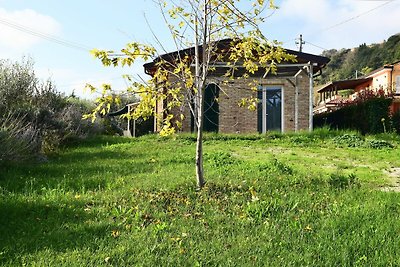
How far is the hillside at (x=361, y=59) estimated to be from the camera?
55.0 meters

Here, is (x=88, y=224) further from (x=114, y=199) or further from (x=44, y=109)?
(x=44, y=109)

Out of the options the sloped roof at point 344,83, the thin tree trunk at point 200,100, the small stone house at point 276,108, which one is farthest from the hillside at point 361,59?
the thin tree trunk at point 200,100

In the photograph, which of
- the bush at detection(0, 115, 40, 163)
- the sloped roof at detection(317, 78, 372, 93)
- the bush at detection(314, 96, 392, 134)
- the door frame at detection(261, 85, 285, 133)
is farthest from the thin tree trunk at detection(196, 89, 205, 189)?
the sloped roof at detection(317, 78, 372, 93)

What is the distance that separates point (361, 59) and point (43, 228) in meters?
63.9

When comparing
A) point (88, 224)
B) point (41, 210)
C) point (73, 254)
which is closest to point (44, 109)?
point (41, 210)

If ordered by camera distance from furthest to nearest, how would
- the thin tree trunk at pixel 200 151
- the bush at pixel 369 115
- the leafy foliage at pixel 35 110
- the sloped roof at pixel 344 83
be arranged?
the sloped roof at pixel 344 83
the bush at pixel 369 115
the leafy foliage at pixel 35 110
the thin tree trunk at pixel 200 151

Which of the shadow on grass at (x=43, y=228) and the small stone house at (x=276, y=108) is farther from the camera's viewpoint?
the small stone house at (x=276, y=108)

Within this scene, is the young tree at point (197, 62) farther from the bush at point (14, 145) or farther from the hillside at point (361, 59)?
the hillside at point (361, 59)

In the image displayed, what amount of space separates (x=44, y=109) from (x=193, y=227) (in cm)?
874

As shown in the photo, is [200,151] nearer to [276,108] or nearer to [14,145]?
[14,145]

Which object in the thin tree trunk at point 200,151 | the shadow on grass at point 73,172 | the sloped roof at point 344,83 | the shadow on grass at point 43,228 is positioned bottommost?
the shadow on grass at point 43,228

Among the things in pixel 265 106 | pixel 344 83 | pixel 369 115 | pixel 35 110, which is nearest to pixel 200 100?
pixel 35 110

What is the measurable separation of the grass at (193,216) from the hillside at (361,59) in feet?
162

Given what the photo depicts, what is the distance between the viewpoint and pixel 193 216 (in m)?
4.36
